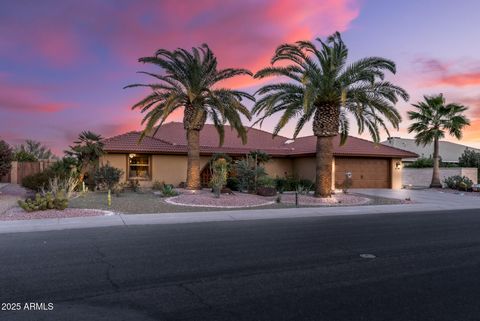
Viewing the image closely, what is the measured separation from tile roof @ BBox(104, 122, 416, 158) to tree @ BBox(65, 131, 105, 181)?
3.79 ft

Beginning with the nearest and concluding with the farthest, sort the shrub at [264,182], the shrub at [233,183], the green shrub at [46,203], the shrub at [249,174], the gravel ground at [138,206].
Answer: the green shrub at [46,203]
the gravel ground at [138,206]
the shrub at [264,182]
the shrub at [249,174]
the shrub at [233,183]

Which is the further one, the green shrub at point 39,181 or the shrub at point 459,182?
the shrub at point 459,182

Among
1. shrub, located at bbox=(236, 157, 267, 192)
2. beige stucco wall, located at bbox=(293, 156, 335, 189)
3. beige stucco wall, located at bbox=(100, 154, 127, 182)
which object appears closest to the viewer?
shrub, located at bbox=(236, 157, 267, 192)

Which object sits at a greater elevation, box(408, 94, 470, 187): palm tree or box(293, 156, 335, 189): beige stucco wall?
box(408, 94, 470, 187): palm tree

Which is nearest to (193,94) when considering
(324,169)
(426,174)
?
(324,169)

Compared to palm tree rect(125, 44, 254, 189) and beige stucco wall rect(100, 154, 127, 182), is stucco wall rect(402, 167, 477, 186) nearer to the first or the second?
palm tree rect(125, 44, 254, 189)

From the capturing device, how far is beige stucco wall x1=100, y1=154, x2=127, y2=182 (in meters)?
28.4

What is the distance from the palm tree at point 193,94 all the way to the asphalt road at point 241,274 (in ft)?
39.9

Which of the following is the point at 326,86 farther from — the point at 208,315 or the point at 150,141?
the point at 208,315

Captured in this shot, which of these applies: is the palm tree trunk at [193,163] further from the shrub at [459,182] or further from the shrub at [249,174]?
the shrub at [459,182]

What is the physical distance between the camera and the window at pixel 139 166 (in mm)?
29250

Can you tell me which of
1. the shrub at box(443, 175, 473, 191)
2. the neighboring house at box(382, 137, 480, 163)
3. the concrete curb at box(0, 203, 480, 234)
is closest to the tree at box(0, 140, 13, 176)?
the concrete curb at box(0, 203, 480, 234)

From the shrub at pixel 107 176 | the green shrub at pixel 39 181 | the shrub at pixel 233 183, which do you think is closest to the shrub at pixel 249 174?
the shrub at pixel 233 183

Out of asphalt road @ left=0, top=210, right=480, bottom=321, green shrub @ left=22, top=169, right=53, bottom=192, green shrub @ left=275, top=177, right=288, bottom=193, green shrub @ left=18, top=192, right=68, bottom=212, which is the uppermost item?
green shrub @ left=22, top=169, right=53, bottom=192
